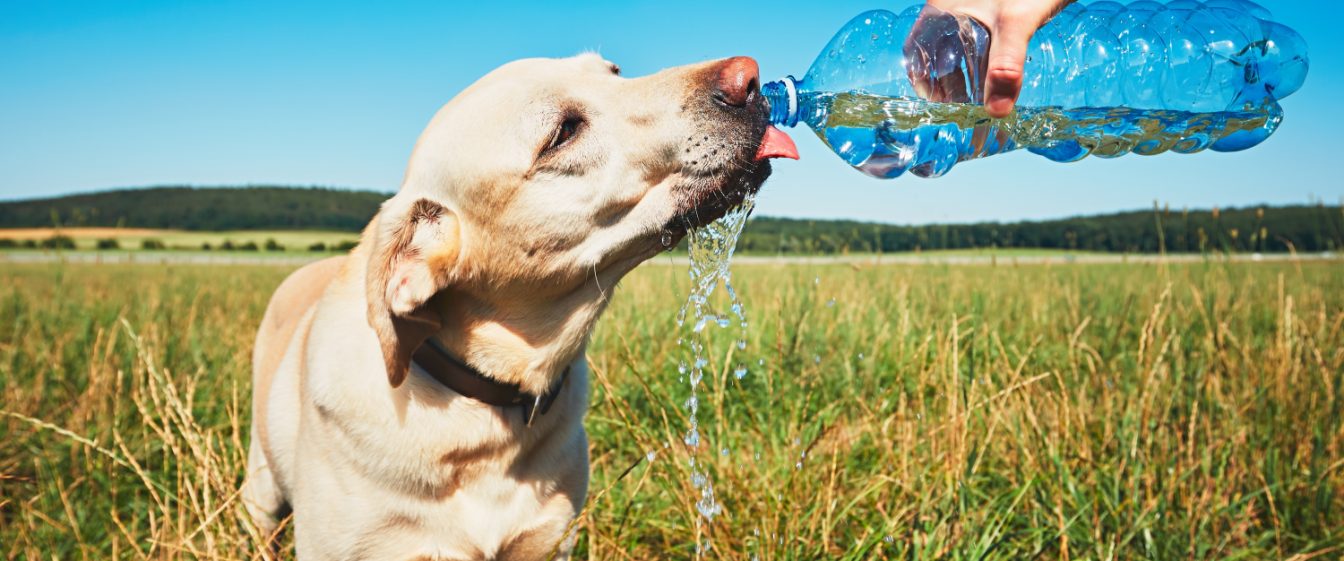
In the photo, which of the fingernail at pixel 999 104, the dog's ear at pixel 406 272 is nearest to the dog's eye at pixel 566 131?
the dog's ear at pixel 406 272

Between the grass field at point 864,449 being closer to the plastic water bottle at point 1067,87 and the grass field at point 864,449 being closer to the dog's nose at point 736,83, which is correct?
the plastic water bottle at point 1067,87

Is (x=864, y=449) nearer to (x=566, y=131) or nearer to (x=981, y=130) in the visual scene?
(x=981, y=130)

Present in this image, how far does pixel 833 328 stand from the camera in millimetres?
4328

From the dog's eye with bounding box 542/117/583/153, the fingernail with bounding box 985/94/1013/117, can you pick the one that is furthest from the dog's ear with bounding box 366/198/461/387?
the fingernail with bounding box 985/94/1013/117

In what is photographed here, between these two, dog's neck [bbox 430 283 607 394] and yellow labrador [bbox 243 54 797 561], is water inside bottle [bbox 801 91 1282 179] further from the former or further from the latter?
dog's neck [bbox 430 283 607 394]

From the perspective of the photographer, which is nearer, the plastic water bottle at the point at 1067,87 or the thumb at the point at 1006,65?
the thumb at the point at 1006,65

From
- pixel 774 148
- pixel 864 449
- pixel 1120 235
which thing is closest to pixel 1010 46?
pixel 774 148

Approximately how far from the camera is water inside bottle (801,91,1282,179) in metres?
2.50

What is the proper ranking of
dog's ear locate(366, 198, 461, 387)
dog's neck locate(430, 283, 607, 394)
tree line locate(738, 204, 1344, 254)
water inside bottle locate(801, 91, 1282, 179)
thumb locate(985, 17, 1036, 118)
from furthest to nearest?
tree line locate(738, 204, 1344, 254) < water inside bottle locate(801, 91, 1282, 179) < dog's neck locate(430, 283, 607, 394) < dog's ear locate(366, 198, 461, 387) < thumb locate(985, 17, 1036, 118)

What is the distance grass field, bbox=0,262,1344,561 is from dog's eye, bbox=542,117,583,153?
800mm

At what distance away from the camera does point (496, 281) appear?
7.18ft

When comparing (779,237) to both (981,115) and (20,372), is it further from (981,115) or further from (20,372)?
(20,372)

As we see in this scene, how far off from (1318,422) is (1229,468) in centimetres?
50

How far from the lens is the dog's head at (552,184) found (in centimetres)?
203
